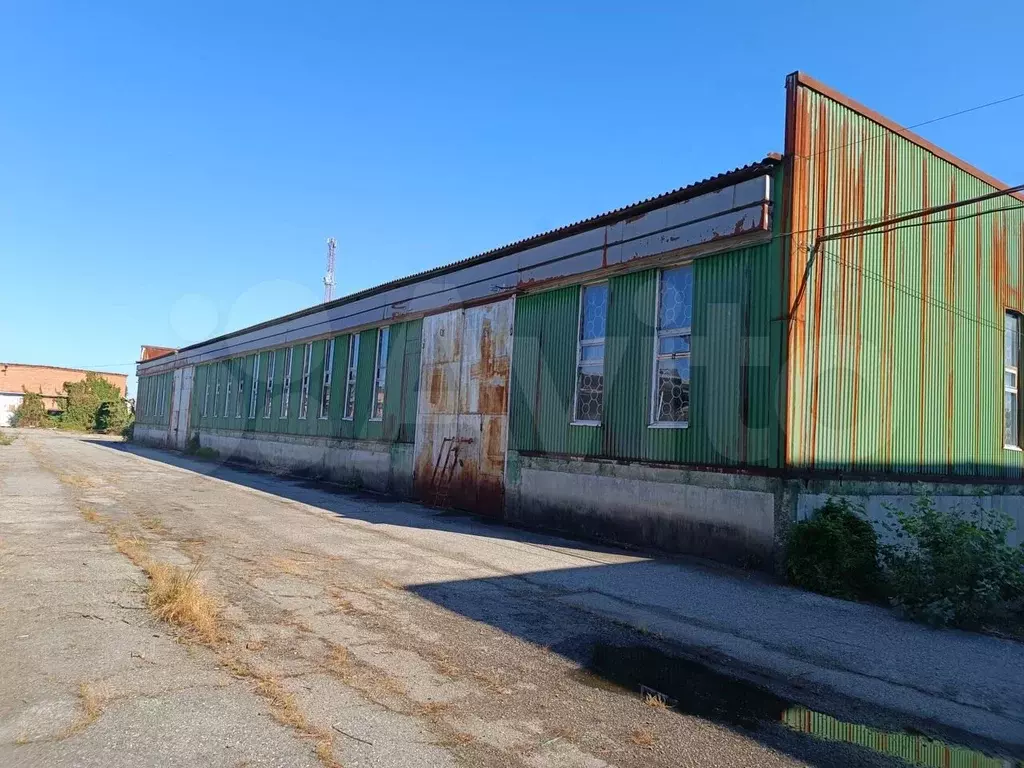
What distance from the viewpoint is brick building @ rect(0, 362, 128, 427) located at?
71875 mm

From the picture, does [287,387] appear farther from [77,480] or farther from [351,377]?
[77,480]

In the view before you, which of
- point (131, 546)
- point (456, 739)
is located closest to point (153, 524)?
point (131, 546)

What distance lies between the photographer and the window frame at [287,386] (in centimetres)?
2614

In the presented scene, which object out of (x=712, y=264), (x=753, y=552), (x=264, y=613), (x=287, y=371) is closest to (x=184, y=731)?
(x=264, y=613)

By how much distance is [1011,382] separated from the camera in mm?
14078

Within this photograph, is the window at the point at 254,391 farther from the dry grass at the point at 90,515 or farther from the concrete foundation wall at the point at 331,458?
the dry grass at the point at 90,515

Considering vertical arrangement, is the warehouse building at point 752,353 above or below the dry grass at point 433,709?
above

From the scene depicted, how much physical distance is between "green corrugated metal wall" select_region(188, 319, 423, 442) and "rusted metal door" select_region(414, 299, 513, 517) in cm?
84

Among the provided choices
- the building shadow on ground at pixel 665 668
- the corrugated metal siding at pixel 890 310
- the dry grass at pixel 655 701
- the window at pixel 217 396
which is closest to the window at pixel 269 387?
the window at pixel 217 396

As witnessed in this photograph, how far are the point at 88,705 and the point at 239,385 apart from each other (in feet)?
94.6

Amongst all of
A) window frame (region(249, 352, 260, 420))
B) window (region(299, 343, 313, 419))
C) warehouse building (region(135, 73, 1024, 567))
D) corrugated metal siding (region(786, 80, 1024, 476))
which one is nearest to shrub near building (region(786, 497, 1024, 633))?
warehouse building (region(135, 73, 1024, 567))

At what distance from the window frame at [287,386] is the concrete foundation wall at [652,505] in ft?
46.5

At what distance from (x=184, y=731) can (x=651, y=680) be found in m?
3.08

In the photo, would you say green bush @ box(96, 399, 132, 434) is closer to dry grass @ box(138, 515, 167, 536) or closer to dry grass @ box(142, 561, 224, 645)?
dry grass @ box(138, 515, 167, 536)
